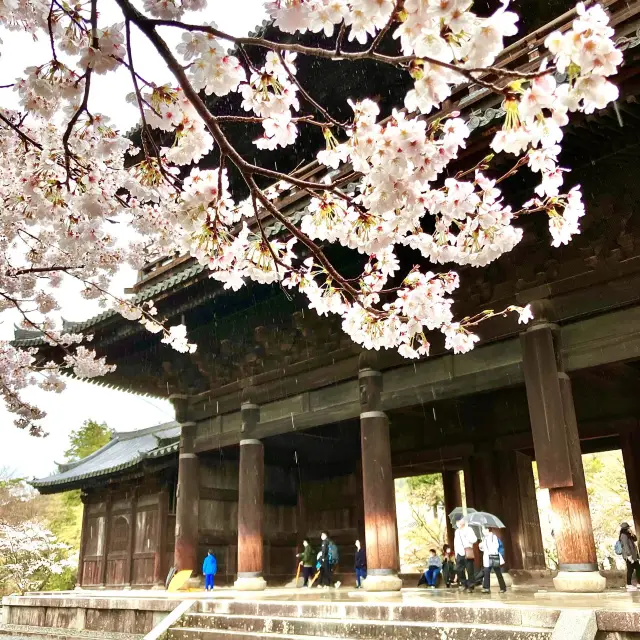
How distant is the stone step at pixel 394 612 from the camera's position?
579 cm

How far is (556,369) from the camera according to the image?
784cm

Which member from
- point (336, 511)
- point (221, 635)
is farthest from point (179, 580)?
point (221, 635)

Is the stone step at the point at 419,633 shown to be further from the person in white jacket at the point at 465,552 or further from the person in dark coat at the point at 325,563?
the person in dark coat at the point at 325,563

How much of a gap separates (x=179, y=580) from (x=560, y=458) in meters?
8.66

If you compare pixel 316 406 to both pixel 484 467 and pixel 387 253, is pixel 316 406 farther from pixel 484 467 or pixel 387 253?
pixel 387 253

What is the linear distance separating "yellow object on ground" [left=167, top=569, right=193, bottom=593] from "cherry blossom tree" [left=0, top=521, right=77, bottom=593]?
55.7 feet

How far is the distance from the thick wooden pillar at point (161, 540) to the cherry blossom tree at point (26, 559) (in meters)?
13.6

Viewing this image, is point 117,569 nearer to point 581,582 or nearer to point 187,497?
point 187,497

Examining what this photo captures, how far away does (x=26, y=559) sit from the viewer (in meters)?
26.8

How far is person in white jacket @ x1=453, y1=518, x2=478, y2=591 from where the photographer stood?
32.7ft

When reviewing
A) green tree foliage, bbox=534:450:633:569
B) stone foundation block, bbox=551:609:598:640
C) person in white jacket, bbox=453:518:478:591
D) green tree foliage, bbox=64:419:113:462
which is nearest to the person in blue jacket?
person in white jacket, bbox=453:518:478:591

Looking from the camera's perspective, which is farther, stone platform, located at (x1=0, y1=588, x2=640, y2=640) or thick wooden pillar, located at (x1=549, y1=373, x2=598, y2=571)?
thick wooden pillar, located at (x1=549, y1=373, x2=598, y2=571)

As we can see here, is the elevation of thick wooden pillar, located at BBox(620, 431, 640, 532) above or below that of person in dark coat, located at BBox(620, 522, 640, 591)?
above

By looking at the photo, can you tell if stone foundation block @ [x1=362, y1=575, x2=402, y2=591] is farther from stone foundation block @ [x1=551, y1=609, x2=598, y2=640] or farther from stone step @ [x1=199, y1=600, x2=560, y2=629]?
stone foundation block @ [x1=551, y1=609, x2=598, y2=640]
